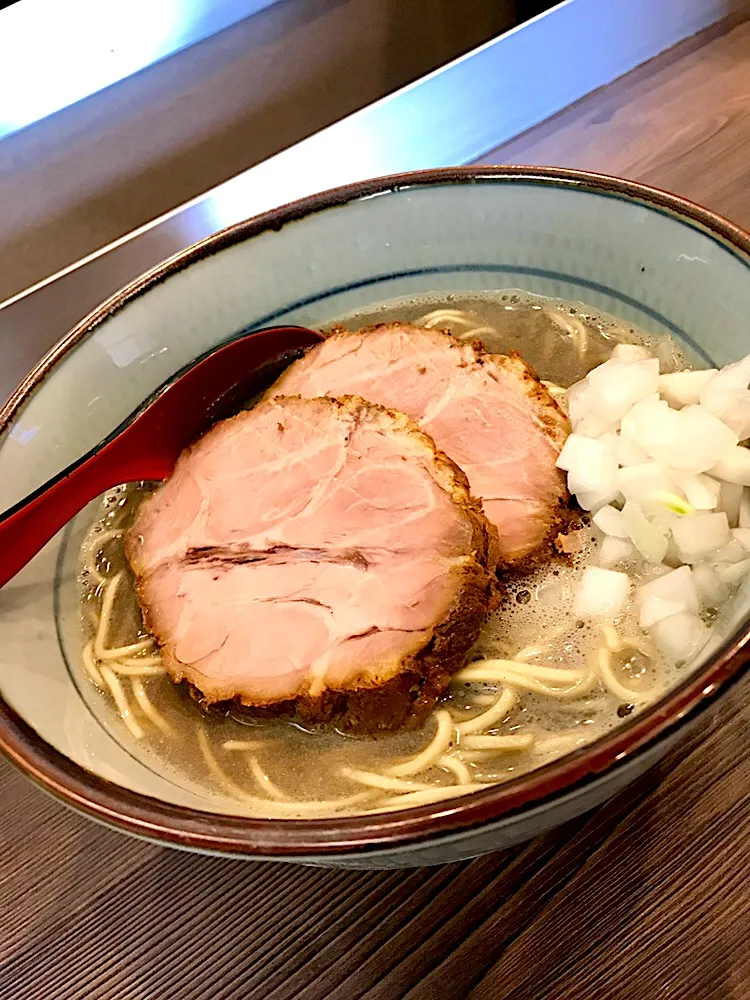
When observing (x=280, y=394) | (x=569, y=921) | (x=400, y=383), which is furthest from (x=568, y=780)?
(x=280, y=394)

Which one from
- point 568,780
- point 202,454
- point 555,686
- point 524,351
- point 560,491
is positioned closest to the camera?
point 568,780

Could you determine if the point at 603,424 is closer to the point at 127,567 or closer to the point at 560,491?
the point at 560,491

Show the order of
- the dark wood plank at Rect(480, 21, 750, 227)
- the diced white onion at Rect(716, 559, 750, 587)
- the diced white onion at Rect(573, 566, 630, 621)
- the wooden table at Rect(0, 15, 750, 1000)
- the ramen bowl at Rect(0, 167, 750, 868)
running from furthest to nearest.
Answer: the dark wood plank at Rect(480, 21, 750, 227)
the diced white onion at Rect(573, 566, 630, 621)
the diced white onion at Rect(716, 559, 750, 587)
the wooden table at Rect(0, 15, 750, 1000)
the ramen bowl at Rect(0, 167, 750, 868)

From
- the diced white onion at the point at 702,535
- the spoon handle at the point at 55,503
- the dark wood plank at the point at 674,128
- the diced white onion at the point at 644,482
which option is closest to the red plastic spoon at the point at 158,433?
the spoon handle at the point at 55,503

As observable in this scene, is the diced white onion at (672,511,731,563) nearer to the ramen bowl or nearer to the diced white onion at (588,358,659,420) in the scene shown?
the ramen bowl

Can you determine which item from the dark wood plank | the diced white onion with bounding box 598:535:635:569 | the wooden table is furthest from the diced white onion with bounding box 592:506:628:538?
the dark wood plank
